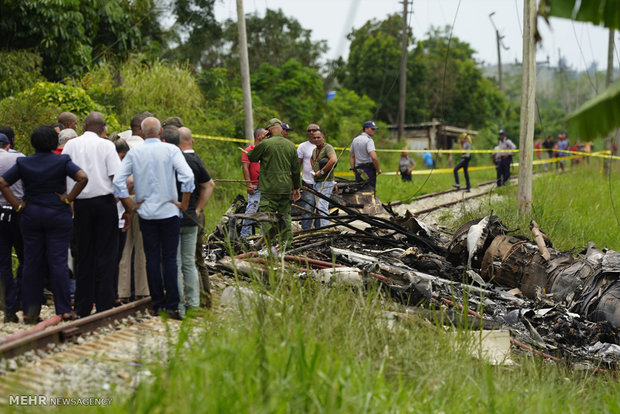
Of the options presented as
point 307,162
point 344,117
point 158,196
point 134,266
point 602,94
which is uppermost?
point 344,117

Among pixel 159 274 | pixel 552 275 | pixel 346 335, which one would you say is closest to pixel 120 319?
pixel 159 274

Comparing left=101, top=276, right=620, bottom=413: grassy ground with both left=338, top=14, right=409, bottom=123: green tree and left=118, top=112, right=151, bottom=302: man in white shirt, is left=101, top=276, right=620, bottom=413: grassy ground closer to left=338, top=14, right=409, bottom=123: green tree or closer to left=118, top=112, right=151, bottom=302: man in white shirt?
left=118, top=112, right=151, bottom=302: man in white shirt

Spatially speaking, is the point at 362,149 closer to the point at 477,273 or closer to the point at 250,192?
the point at 250,192

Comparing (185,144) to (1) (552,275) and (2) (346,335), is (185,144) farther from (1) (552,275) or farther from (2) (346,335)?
(1) (552,275)

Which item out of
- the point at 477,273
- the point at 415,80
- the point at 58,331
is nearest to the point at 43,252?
the point at 58,331

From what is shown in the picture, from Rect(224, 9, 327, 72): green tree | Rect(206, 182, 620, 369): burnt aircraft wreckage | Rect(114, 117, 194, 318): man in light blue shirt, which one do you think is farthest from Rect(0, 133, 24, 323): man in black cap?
Rect(224, 9, 327, 72): green tree

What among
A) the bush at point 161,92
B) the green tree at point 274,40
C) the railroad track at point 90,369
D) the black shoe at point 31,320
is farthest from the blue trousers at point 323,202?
the green tree at point 274,40

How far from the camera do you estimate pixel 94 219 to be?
697 cm

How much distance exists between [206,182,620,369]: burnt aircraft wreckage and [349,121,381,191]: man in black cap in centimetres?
201

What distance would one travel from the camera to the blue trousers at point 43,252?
6633mm

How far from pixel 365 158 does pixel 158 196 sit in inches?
277

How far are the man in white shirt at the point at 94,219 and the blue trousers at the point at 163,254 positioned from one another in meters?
0.68

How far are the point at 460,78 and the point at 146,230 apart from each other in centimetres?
5077

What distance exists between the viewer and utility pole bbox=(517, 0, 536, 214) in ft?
43.5
